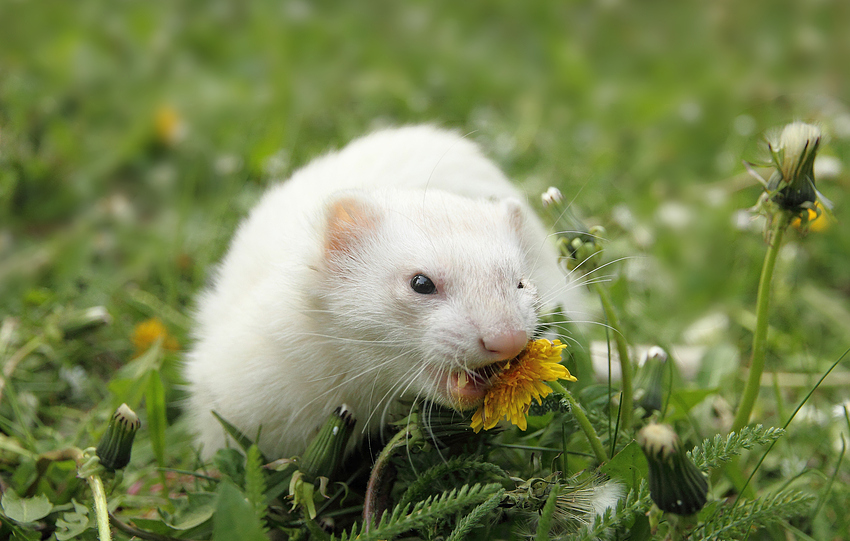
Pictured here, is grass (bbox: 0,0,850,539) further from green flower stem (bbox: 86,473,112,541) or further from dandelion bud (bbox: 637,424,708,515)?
dandelion bud (bbox: 637,424,708,515)

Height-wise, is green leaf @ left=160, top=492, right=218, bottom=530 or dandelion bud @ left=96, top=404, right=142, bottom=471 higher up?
dandelion bud @ left=96, top=404, right=142, bottom=471

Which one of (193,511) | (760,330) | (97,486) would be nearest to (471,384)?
(760,330)

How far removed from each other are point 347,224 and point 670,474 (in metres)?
1.18

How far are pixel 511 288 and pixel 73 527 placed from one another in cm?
137

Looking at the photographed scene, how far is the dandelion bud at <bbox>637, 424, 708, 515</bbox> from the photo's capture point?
4.20 feet

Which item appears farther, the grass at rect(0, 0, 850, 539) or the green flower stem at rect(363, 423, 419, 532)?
the grass at rect(0, 0, 850, 539)

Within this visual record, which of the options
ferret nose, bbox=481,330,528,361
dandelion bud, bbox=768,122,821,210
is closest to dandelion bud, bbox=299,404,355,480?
ferret nose, bbox=481,330,528,361

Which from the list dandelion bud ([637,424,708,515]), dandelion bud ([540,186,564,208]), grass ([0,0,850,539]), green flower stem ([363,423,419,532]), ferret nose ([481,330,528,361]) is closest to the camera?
dandelion bud ([637,424,708,515])

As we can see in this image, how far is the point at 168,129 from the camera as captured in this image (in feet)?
14.7

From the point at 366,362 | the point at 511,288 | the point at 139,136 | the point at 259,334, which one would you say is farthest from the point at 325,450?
the point at 139,136

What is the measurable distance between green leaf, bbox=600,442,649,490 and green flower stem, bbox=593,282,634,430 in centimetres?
23

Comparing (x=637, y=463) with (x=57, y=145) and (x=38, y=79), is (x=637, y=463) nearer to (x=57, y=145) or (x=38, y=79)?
(x=57, y=145)

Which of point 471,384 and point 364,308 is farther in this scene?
point 364,308

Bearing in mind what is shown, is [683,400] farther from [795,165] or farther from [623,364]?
[795,165]
